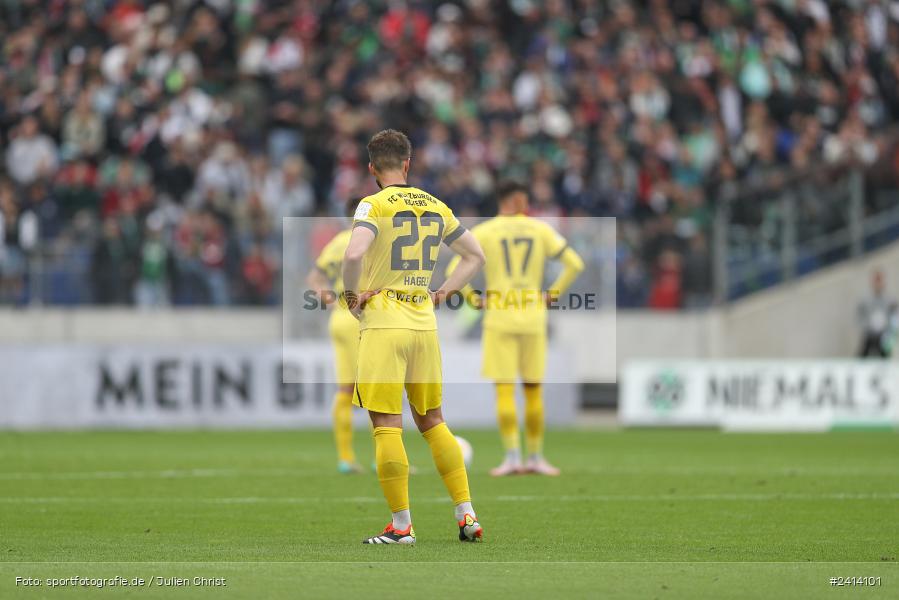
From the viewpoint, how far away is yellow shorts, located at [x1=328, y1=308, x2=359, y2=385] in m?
14.6

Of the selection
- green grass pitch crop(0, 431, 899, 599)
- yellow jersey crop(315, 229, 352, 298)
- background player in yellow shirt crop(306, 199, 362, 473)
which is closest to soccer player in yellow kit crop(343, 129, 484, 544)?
green grass pitch crop(0, 431, 899, 599)

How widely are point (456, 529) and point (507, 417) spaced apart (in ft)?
15.2

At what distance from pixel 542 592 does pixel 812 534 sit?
3259mm

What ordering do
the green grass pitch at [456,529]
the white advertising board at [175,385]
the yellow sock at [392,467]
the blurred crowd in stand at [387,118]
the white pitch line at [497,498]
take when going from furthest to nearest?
the blurred crowd in stand at [387,118] < the white advertising board at [175,385] < the white pitch line at [497,498] < the yellow sock at [392,467] < the green grass pitch at [456,529]

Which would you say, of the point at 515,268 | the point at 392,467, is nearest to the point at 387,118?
the point at 515,268

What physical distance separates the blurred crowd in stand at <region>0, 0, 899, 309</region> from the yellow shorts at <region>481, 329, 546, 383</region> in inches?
329

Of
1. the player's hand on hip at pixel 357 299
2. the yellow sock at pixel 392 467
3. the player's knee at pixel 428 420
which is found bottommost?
the yellow sock at pixel 392 467

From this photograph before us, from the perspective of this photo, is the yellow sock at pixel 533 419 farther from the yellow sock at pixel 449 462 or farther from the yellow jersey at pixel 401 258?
the yellow jersey at pixel 401 258

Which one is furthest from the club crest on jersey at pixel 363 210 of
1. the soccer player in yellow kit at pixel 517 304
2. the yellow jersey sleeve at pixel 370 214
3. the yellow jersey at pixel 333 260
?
the soccer player in yellow kit at pixel 517 304

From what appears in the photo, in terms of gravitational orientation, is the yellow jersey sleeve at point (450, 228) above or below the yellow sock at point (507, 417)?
above

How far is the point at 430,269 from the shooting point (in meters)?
9.45

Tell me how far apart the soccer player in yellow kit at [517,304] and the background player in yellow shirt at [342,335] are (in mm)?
1275

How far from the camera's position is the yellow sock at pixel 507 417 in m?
14.8

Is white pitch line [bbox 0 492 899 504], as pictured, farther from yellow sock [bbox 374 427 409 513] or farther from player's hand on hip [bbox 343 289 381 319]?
player's hand on hip [bbox 343 289 381 319]
